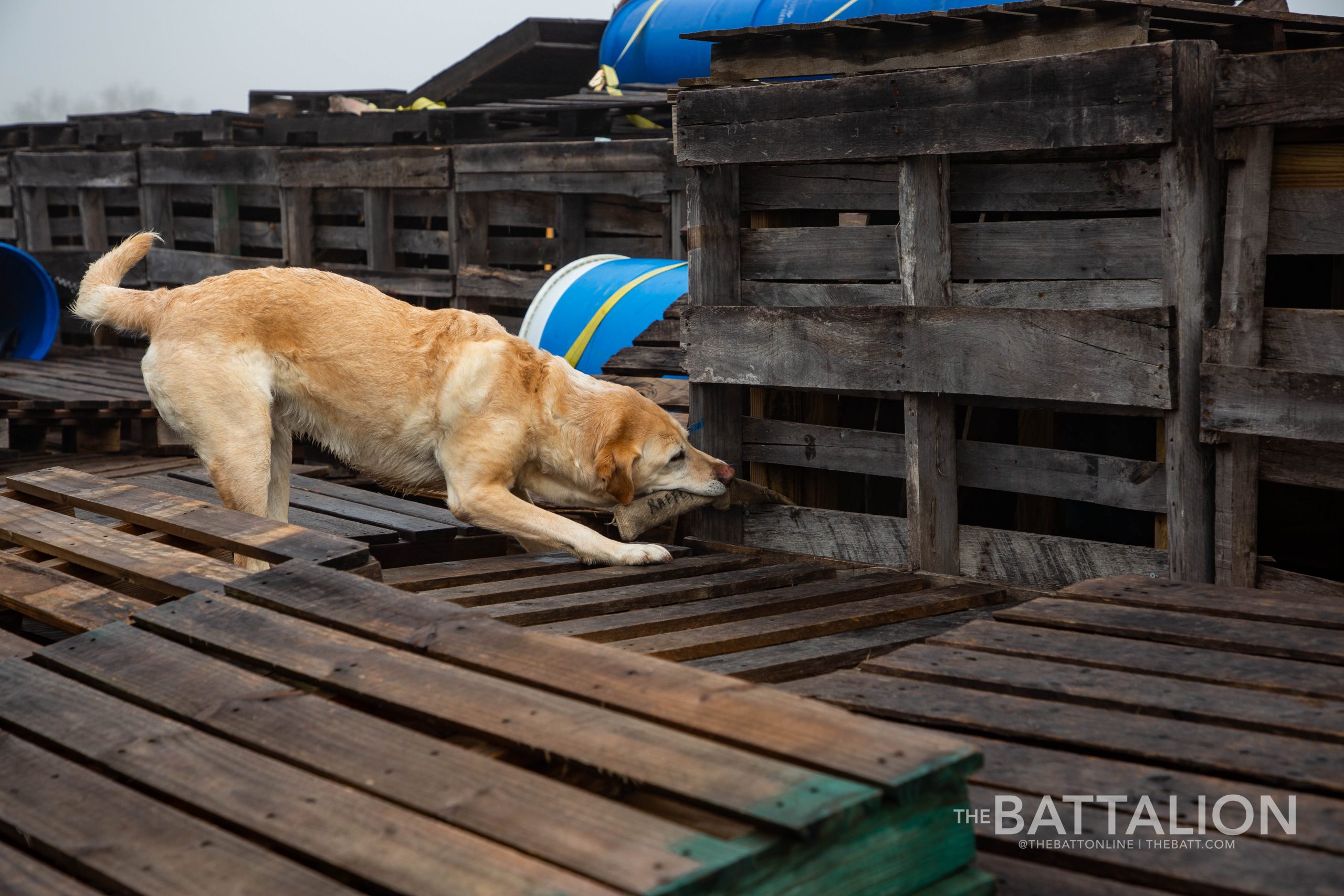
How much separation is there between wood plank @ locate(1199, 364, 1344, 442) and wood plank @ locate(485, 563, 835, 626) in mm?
1738

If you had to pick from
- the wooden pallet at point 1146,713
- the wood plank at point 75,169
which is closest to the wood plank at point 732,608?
the wooden pallet at point 1146,713

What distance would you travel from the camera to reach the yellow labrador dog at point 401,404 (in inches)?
215

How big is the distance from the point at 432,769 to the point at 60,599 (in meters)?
2.22

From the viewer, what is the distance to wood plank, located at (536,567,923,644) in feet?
14.1

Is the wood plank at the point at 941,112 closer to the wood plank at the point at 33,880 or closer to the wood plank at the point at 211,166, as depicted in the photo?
the wood plank at the point at 33,880

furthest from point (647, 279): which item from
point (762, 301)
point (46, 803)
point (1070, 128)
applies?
point (46, 803)

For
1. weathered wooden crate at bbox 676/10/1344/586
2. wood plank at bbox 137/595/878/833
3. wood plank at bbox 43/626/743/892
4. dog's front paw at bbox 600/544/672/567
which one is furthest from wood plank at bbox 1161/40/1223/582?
wood plank at bbox 43/626/743/892

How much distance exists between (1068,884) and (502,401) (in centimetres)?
371

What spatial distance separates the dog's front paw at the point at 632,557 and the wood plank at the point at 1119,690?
2011 millimetres

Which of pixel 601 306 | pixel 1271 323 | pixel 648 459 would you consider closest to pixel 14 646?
pixel 648 459

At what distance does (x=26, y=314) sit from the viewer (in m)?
12.0

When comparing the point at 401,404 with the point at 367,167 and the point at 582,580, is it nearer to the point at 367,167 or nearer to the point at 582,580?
the point at 582,580

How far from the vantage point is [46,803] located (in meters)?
2.55

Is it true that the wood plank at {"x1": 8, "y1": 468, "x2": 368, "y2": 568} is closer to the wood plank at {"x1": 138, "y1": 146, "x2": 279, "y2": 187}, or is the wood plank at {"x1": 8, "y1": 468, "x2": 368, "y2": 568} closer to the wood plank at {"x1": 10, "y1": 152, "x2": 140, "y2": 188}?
the wood plank at {"x1": 138, "y1": 146, "x2": 279, "y2": 187}
